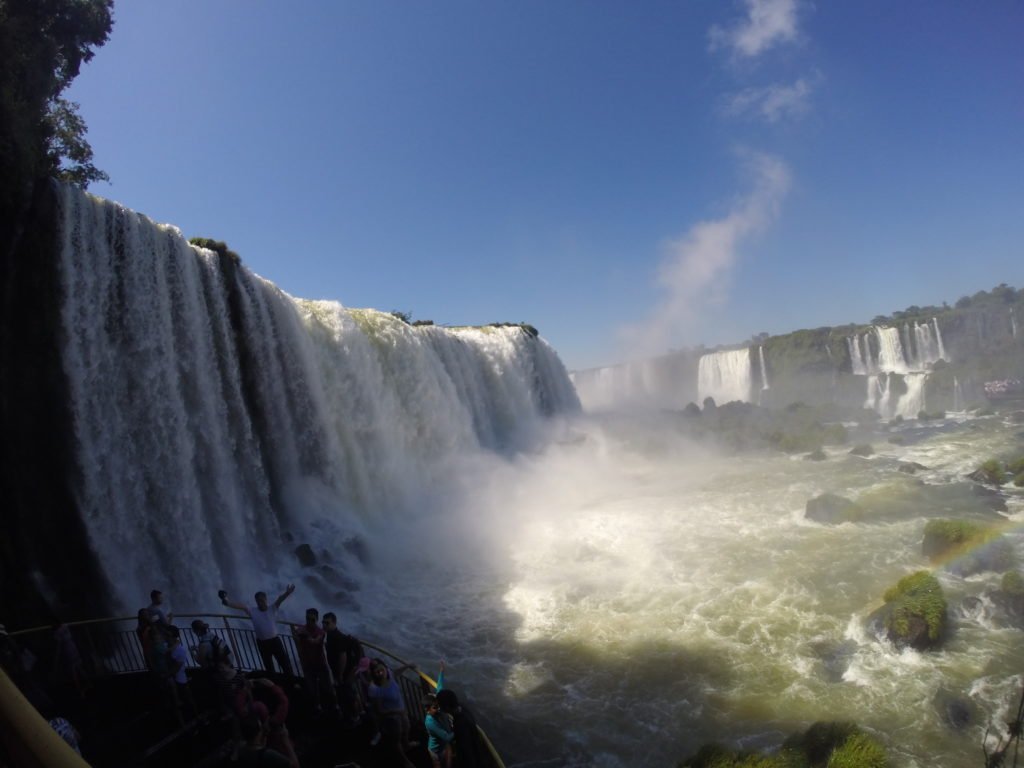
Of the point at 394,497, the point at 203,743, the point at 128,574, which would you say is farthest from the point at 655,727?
the point at 394,497

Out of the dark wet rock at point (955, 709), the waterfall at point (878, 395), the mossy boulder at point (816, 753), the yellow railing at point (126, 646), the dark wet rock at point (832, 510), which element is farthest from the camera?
the waterfall at point (878, 395)

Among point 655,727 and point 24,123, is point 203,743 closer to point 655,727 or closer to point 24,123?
point 655,727

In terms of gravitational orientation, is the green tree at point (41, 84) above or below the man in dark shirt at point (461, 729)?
above

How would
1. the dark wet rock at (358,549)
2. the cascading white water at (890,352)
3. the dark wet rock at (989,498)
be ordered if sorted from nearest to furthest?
the dark wet rock at (358,549)
the dark wet rock at (989,498)
the cascading white water at (890,352)

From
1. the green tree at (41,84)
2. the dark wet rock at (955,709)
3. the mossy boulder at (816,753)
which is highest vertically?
the green tree at (41,84)

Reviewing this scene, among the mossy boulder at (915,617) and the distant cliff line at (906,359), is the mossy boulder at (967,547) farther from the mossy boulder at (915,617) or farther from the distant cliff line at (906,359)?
the distant cliff line at (906,359)

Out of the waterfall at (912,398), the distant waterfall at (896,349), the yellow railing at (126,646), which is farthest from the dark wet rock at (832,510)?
the distant waterfall at (896,349)
